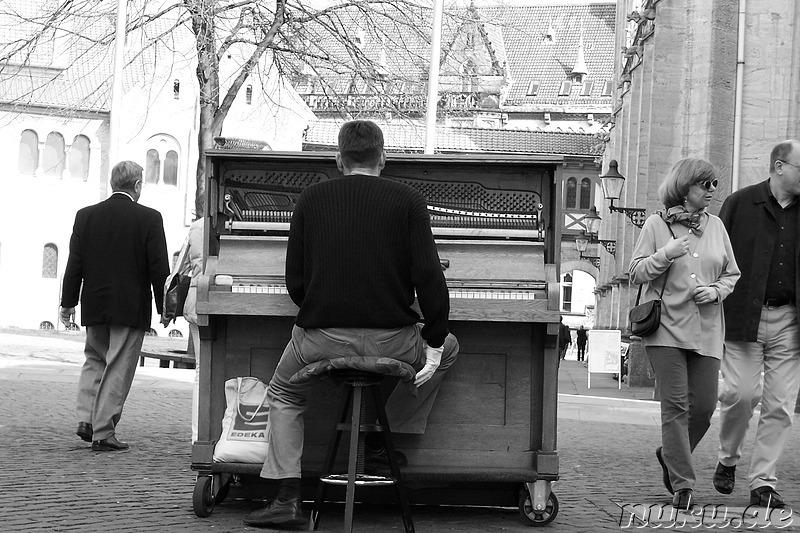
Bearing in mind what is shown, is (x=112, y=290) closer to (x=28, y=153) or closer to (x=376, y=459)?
(x=376, y=459)

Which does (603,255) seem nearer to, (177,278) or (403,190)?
(177,278)

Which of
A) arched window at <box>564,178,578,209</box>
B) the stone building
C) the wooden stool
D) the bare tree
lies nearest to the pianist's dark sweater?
the wooden stool

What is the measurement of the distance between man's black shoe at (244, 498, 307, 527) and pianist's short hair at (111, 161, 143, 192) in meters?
4.14

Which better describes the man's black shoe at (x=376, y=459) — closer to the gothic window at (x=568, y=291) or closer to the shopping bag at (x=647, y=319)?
the shopping bag at (x=647, y=319)

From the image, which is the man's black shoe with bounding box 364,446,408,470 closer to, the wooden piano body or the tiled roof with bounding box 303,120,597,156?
the wooden piano body

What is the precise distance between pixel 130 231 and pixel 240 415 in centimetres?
333

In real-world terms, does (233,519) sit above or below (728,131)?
below

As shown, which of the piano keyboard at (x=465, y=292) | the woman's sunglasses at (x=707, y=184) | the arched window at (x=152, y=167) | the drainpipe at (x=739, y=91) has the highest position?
the arched window at (x=152, y=167)

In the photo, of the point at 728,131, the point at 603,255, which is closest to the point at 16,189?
the point at 603,255

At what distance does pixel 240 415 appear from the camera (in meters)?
6.44

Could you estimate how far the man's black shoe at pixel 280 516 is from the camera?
5.96 meters

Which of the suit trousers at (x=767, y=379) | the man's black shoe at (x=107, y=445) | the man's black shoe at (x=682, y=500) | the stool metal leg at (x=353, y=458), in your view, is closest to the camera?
the stool metal leg at (x=353, y=458)

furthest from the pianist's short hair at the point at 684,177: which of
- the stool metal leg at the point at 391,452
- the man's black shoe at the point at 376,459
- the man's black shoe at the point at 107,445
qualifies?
the man's black shoe at the point at 107,445

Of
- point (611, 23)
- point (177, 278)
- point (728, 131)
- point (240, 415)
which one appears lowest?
point (240, 415)
